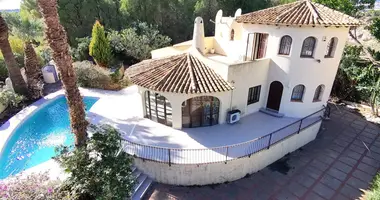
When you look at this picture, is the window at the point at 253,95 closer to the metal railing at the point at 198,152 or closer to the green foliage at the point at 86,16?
the metal railing at the point at 198,152

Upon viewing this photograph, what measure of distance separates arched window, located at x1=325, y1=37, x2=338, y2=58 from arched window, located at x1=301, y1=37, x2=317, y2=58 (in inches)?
Answer: 51.8

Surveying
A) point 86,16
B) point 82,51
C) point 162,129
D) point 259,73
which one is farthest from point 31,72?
point 259,73

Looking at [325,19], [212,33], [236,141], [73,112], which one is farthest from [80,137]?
[212,33]

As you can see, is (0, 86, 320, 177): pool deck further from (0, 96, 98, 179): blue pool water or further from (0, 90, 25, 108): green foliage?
(0, 90, 25, 108): green foliage

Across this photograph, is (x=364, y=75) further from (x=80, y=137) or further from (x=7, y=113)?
(x=7, y=113)

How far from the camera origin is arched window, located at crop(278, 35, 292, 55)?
1828 cm

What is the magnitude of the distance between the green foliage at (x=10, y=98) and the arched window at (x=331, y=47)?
29.3 metres

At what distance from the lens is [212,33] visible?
47.2 meters

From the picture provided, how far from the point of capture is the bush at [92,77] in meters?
28.3

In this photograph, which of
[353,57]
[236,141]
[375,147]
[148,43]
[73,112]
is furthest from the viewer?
[148,43]

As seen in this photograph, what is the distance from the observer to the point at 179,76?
17.9m

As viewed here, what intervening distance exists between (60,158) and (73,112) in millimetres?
2505

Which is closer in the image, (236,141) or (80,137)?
(80,137)

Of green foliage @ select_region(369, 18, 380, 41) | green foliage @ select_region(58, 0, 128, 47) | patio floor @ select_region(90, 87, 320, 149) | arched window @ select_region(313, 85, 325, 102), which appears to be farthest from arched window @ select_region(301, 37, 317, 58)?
green foliage @ select_region(58, 0, 128, 47)
